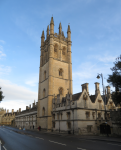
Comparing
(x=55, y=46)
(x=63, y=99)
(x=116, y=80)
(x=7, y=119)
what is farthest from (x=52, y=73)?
(x=7, y=119)

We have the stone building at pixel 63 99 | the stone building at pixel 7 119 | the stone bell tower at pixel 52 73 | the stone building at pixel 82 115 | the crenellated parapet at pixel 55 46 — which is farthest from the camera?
the stone building at pixel 7 119

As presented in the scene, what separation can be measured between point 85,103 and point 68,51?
86.4 ft

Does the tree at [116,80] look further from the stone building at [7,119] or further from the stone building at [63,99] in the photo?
the stone building at [7,119]

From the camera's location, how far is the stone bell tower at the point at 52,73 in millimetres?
43031

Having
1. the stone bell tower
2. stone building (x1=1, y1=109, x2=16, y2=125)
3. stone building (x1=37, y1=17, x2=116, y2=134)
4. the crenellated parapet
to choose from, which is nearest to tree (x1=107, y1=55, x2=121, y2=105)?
stone building (x1=37, y1=17, x2=116, y2=134)

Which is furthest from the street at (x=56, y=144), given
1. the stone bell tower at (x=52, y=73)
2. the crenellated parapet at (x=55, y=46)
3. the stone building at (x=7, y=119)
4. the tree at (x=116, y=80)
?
the stone building at (x=7, y=119)

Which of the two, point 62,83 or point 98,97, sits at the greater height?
point 62,83

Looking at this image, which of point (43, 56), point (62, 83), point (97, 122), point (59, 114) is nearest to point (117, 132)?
point (97, 122)

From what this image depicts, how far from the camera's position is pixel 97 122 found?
104 feet

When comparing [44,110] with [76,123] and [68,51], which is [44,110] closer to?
[76,123]

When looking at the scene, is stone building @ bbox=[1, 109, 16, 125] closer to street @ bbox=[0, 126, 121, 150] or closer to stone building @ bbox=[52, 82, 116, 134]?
stone building @ bbox=[52, 82, 116, 134]

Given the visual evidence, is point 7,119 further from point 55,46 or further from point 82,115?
point 82,115

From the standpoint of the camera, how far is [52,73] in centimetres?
4556

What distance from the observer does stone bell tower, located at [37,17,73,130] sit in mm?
43031
